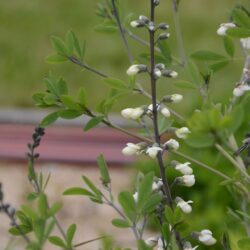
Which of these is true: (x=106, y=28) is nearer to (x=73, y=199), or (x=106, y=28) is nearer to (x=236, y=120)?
(x=236, y=120)

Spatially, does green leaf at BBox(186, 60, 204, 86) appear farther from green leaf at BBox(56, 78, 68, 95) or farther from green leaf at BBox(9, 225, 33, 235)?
green leaf at BBox(9, 225, 33, 235)

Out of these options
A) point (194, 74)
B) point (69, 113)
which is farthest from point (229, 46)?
point (69, 113)

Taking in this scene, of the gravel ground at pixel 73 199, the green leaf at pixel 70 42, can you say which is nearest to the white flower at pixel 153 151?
the green leaf at pixel 70 42

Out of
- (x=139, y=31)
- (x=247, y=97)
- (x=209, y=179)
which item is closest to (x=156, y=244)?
(x=247, y=97)

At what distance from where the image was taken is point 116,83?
4.70 ft

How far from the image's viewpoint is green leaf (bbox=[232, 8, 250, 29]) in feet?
4.58

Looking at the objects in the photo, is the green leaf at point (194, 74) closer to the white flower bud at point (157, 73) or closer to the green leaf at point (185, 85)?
the green leaf at point (185, 85)

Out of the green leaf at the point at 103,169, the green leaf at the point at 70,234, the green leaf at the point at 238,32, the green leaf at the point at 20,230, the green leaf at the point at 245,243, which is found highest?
the green leaf at the point at 238,32

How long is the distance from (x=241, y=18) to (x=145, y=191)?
33 cm

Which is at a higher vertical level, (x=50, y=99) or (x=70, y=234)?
(x=50, y=99)

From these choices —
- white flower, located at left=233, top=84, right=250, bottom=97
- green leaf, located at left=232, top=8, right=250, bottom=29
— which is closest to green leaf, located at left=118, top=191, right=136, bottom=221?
white flower, located at left=233, top=84, right=250, bottom=97

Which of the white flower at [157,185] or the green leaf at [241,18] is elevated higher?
the green leaf at [241,18]

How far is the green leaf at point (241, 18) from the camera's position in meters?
1.40

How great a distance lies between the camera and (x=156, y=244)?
1.36 metres
